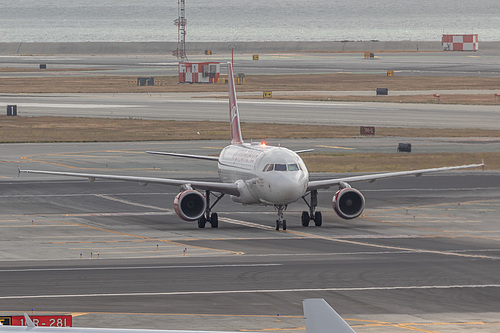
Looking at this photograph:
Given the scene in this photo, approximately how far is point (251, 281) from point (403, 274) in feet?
18.9

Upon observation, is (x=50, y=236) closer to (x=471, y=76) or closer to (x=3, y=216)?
(x=3, y=216)

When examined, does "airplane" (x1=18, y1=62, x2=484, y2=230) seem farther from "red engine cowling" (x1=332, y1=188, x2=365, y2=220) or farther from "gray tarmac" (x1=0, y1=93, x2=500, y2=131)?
"gray tarmac" (x1=0, y1=93, x2=500, y2=131)

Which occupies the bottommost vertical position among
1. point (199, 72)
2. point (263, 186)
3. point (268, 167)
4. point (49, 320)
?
point (49, 320)

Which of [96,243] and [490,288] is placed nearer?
[490,288]

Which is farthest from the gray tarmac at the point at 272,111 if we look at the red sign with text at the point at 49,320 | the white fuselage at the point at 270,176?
the red sign with text at the point at 49,320

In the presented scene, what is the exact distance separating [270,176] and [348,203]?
183 inches

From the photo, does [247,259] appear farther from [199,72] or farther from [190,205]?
[199,72]

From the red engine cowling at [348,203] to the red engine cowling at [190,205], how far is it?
6317 millimetres

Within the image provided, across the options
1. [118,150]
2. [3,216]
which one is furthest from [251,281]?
[118,150]

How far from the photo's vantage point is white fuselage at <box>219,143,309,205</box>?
161ft

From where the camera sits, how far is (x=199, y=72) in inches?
7126

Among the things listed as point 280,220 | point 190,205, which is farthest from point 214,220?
point 280,220

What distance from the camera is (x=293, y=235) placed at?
5022 centimetres

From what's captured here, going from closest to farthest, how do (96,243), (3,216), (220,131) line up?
1. (96,243)
2. (3,216)
3. (220,131)
